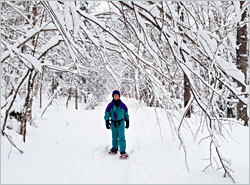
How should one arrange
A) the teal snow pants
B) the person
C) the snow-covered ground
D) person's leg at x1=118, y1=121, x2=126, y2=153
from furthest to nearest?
the person
the teal snow pants
person's leg at x1=118, y1=121, x2=126, y2=153
the snow-covered ground

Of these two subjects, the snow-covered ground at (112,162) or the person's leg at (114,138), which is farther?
the person's leg at (114,138)

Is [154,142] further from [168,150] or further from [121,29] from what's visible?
[121,29]

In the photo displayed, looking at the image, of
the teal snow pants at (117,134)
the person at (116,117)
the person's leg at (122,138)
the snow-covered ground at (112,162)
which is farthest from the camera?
the person at (116,117)

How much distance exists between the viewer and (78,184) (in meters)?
3.47

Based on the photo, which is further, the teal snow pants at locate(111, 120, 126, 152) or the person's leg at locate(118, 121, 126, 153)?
the teal snow pants at locate(111, 120, 126, 152)

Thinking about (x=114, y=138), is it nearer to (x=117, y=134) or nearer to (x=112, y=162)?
(x=117, y=134)

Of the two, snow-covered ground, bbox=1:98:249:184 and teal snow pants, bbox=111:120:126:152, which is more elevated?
teal snow pants, bbox=111:120:126:152

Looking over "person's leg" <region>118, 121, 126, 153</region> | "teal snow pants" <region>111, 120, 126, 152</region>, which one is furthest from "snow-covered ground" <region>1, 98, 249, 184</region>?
"teal snow pants" <region>111, 120, 126, 152</region>

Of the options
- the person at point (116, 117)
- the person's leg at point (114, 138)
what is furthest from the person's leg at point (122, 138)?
the person's leg at point (114, 138)

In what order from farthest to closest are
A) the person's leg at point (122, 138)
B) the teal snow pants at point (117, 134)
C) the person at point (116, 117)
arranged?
the person at point (116, 117)
the teal snow pants at point (117, 134)
the person's leg at point (122, 138)

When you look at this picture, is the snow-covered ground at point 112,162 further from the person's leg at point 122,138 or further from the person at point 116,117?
the person at point 116,117

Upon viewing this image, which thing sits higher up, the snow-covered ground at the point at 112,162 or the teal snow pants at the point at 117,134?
the teal snow pants at the point at 117,134

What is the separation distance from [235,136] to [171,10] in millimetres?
4644

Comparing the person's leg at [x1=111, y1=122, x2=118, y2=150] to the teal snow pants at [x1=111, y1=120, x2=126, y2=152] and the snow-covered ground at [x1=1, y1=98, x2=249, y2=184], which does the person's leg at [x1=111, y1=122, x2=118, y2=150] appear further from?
the snow-covered ground at [x1=1, y1=98, x2=249, y2=184]
